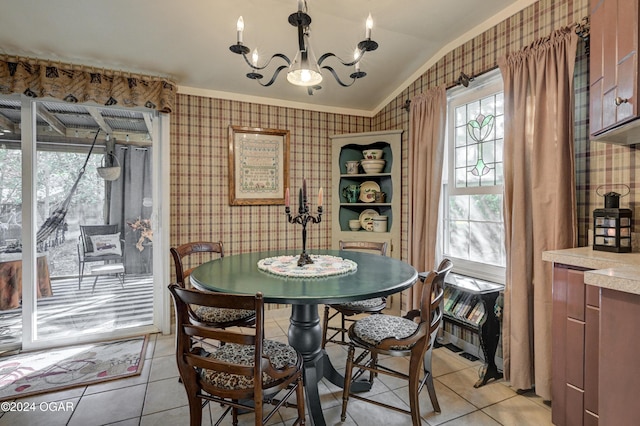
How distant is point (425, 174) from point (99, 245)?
9.99ft

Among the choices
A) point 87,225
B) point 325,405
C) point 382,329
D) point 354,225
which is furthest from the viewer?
point 354,225

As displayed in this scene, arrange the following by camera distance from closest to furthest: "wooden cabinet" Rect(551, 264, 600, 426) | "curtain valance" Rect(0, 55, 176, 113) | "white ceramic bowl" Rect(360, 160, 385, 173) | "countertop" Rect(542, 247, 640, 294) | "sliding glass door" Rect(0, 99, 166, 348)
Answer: "countertop" Rect(542, 247, 640, 294), "wooden cabinet" Rect(551, 264, 600, 426), "curtain valance" Rect(0, 55, 176, 113), "sliding glass door" Rect(0, 99, 166, 348), "white ceramic bowl" Rect(360, 160, 385, 173)

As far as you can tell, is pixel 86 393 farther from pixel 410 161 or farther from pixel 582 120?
pixel 582 120

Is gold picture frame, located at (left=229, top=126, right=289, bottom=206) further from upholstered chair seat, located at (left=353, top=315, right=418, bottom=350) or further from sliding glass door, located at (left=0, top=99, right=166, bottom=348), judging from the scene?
upholstered chair seat, located at (left=353, top=315, right=418, bottom=350)

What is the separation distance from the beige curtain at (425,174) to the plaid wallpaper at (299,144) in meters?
0.20

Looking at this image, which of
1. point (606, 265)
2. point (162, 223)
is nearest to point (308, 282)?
point (606, 265)

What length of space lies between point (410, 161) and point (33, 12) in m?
3.06

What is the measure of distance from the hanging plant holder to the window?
3.02 metres

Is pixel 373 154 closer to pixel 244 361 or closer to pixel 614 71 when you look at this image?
pixel 614 71

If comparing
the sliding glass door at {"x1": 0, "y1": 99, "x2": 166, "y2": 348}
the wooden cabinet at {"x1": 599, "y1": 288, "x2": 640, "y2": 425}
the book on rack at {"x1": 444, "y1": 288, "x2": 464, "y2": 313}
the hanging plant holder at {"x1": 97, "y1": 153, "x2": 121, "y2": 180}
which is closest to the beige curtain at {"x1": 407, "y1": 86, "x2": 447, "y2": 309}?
the book on rack at {"x1": 444, "y1": 288, "x2": 464, "y2": 313}

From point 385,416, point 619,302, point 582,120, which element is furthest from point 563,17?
point 385,416

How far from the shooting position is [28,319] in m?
2.65

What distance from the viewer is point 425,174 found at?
288cm

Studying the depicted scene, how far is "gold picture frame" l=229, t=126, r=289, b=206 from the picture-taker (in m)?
3.23
